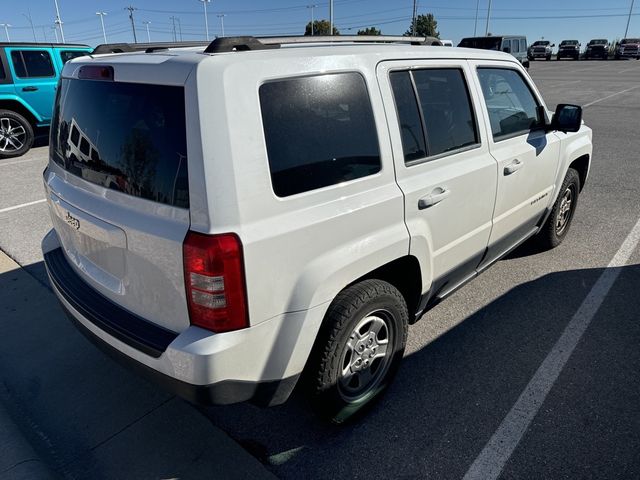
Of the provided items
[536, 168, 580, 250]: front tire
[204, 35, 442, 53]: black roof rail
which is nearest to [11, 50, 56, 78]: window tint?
[204, 35, 442, 53]: black roof rail

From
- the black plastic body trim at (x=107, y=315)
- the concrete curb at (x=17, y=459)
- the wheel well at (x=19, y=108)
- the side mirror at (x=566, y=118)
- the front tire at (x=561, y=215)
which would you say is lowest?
the concrete curb at (x=17, y=459)

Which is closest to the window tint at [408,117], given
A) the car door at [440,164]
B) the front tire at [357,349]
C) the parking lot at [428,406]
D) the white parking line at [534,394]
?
the car door at [440,164]

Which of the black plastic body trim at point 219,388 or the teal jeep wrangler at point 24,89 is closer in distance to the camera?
the black plastic body trim at point 219,388

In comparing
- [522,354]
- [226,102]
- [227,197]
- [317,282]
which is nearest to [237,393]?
[317,282]

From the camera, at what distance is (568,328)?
3307mm

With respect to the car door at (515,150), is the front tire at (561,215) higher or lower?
lower

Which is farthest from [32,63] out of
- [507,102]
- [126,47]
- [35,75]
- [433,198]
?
[433,198]

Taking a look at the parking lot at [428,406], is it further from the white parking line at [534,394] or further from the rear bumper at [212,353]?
the rear bumper at [212,353]

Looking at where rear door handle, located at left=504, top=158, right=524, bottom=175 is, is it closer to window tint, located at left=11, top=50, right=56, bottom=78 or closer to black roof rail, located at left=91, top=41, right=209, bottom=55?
black roof rail, located at left=91, top=41, right=209, bottom=55

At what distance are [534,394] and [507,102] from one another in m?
2.02

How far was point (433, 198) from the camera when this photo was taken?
2.53 meters

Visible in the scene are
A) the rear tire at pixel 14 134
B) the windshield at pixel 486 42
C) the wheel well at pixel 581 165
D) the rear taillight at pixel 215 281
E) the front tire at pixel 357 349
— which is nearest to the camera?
the rear taillight at pixel 215 281

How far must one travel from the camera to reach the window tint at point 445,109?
2.58 metres

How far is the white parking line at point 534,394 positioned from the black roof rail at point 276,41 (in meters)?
2.18
